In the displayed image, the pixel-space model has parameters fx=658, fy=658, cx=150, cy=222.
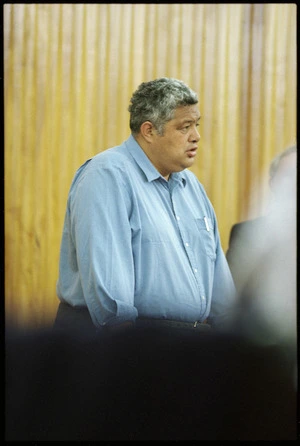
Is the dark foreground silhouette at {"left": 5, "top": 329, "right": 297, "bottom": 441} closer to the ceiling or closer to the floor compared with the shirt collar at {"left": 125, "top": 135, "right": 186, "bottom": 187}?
closer to the floor

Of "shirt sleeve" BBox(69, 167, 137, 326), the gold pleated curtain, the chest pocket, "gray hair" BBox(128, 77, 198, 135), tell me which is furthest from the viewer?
the gold pleated curtain

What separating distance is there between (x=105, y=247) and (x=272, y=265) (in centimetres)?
85

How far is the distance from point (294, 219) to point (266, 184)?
0.21 meters

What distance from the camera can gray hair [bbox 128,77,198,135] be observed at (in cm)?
287

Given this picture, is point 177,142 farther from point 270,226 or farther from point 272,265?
point 272,265

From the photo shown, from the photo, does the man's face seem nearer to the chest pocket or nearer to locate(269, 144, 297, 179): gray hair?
the chest pocket

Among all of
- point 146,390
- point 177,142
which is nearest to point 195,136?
point 177,142

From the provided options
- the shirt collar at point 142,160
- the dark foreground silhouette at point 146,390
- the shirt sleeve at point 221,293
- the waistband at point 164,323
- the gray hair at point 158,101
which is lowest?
the dark foreground silhouette at point 146,390

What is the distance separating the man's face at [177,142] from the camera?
288cm

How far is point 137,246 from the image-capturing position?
9.34 feet

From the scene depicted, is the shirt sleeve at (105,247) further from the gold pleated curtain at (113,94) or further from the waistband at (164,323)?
the gold pleated curtain at (113,94)

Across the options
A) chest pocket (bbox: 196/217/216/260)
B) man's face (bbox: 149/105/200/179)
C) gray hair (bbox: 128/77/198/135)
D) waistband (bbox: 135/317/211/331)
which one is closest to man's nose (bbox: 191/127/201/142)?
man's face (bbox: 149/105/200/179)

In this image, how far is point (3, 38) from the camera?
3.11 metres

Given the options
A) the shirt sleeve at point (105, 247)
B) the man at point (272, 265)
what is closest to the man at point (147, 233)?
the shirt sleeve at point (105, 247)
